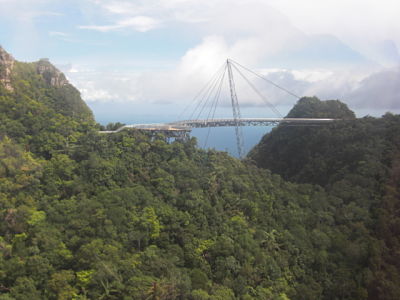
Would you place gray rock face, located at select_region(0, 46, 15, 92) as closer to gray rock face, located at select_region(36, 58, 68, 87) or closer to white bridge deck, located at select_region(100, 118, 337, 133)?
gray rock face, located at select_region(36, 58, 68, 87)

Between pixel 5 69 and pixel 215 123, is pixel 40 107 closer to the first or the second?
pixel 5 69

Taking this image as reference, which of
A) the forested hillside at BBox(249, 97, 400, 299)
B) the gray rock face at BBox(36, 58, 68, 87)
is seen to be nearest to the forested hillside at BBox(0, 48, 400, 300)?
the forested hillside at BBox(249, 97, 400, 299)

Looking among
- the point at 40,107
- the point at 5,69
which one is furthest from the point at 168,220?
the point at 5,69

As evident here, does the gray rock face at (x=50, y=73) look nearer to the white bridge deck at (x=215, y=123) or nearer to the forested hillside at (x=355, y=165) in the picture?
the white bridge deck at (x=215, y=123)

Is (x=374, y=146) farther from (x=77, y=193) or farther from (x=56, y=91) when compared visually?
(x=56, y=91)

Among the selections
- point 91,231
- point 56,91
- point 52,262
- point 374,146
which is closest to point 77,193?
point 91,231

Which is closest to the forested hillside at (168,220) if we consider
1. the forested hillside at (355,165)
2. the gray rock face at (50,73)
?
the forested hillside at (355,165)

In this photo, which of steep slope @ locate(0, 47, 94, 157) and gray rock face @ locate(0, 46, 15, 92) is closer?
steep slope @ locate(0, 47, 94, 157)
